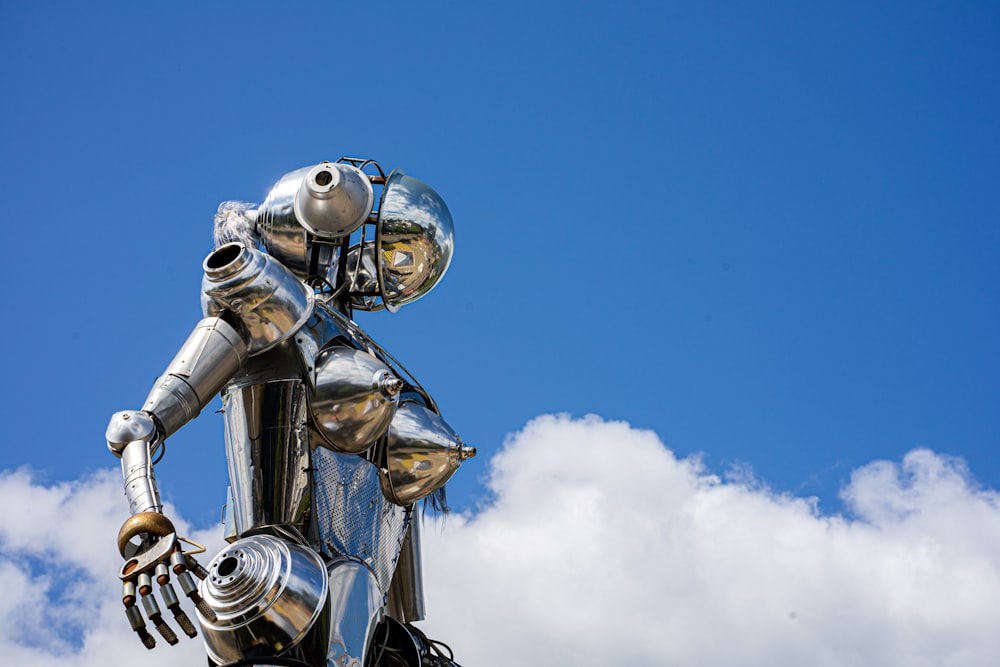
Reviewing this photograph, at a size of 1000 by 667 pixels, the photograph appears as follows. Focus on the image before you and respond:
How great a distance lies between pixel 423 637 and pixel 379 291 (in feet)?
6.61

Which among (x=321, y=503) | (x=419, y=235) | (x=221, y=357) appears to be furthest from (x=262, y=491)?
(x=419, y=235)

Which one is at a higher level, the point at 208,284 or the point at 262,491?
the point at 208,284

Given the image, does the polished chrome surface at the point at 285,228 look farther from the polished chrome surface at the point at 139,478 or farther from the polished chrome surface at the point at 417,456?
the polished chrome surface at the point at 139,478

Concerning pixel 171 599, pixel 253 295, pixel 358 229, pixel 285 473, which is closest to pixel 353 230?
pixel 358 229

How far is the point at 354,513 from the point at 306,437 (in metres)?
0.51

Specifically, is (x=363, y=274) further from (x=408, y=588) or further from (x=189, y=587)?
(x=189, y=587)

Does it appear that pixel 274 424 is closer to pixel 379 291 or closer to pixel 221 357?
pixel 221 357

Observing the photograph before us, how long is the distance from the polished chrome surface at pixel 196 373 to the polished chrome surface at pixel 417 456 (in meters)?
1.09

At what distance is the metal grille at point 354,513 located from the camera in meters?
6.39

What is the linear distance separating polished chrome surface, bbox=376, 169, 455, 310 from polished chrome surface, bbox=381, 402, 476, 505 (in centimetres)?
86

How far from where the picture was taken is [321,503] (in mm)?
6371

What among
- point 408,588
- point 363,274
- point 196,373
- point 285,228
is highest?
point 363,274

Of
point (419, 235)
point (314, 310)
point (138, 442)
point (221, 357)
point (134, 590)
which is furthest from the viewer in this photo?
point (419, 235)

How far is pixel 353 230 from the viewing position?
23.2 ft
